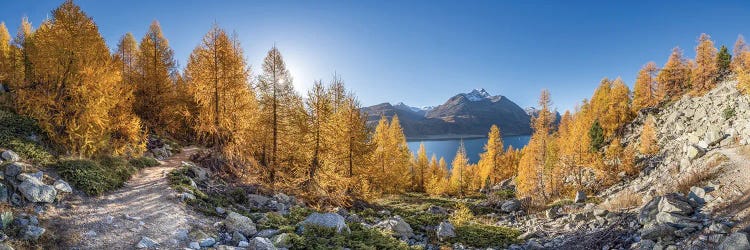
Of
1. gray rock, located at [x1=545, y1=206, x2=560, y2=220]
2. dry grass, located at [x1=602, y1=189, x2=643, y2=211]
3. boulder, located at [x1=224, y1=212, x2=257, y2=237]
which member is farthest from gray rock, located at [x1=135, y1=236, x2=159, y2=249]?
gray rock, located at [x1=545, y1=206, x2=560, y2=220]

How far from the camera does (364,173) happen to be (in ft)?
65.4

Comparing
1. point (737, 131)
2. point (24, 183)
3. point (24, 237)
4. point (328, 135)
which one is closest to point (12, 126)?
point (24, 183)

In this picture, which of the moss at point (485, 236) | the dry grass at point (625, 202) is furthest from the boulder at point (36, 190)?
the dry grass at point (625, 202)

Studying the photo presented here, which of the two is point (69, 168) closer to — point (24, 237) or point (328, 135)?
point (24, 237)

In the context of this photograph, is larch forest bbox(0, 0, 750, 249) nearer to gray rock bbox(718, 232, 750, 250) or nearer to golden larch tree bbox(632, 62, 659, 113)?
gray rock bbox(718, 232, 750, 250)

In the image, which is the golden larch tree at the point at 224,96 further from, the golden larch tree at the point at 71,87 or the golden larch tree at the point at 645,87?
the golden larch tree at the point at 645,87

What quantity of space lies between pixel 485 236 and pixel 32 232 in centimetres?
1596

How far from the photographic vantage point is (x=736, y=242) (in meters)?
7.47

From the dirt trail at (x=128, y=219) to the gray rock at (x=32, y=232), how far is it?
418mm

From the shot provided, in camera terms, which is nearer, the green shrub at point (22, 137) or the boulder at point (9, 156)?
the boulder at point (9, 156)

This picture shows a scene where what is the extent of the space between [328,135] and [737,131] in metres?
26.1

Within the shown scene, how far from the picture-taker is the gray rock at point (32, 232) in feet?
20.1

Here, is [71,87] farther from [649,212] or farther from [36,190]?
[649,212]

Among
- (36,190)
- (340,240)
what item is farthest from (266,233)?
(36,190)
